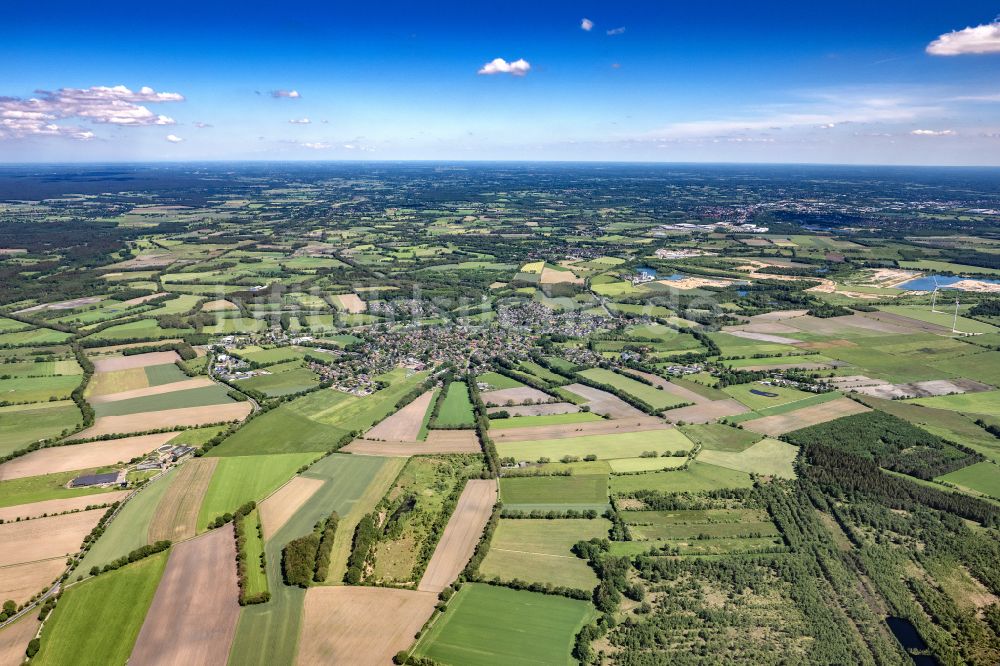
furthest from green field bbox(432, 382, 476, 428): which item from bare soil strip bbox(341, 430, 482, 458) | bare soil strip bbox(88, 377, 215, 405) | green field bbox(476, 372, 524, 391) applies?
bare soil strip bbox(88, 377, 215, 405)


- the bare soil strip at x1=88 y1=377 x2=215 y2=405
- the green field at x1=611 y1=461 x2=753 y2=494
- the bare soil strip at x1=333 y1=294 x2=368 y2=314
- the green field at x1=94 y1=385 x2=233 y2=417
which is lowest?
the green field at x1=611 y1=461 x2=753 y2=494

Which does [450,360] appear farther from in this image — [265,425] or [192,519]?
[192,519]

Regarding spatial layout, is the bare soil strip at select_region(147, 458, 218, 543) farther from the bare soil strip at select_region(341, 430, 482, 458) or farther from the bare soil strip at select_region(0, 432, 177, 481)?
the bare soil strip at select_region(341, 430, 482, 458)

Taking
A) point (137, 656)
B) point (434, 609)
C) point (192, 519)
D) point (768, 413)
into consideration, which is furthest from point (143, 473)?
point (768, 413)

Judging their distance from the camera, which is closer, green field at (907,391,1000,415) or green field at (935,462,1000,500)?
green field at (935,462,1000,500)

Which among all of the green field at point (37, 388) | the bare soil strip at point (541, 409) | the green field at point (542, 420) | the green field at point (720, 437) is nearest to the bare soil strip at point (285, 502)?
the green field at point (542, 420)

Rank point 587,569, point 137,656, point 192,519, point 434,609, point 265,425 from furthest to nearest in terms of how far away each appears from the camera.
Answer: point 265,425 < point 192,519 < point 587,569 < point 434,609 < point 137,656

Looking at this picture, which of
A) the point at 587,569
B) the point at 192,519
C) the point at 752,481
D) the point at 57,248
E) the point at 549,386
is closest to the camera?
the point at 587,569
